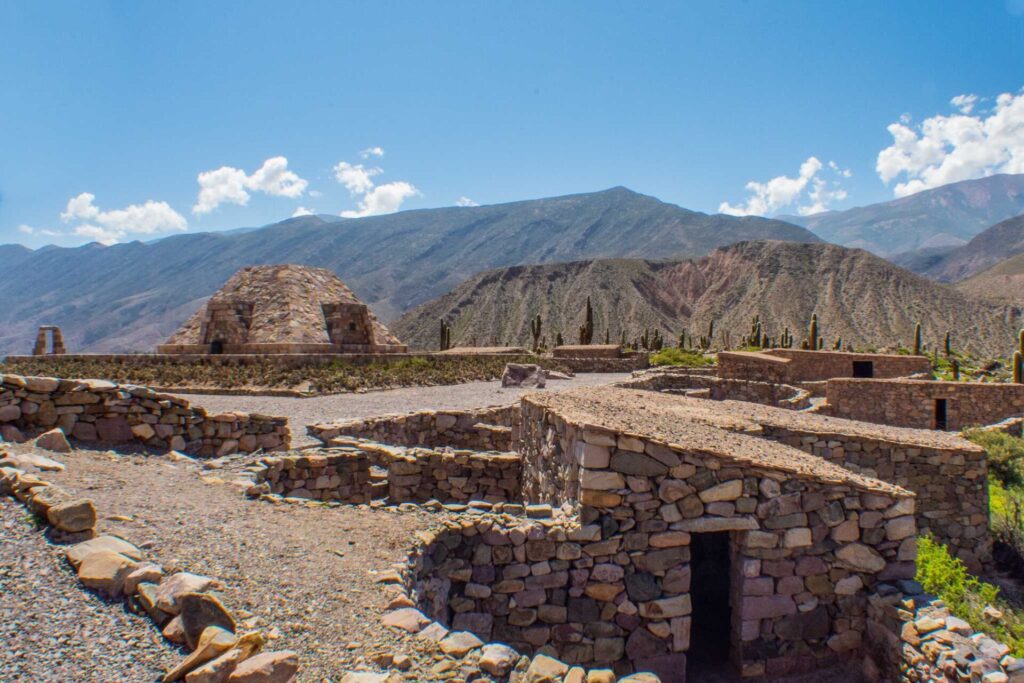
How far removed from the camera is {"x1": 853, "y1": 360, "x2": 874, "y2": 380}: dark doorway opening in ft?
73.0

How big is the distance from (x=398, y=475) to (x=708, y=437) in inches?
138

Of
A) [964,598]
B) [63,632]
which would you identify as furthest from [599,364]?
[63,632]

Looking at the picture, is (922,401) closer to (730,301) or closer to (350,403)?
(350,403)

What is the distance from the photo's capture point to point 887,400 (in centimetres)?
Answer: 1627

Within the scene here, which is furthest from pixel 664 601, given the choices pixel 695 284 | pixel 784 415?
pixel 695 284

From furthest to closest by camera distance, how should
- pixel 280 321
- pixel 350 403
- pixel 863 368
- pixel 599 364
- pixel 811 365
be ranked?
pixel 599 364 → pixel 811 365 → pixel 863 368 → pixel 280 321 → pixel 350 403

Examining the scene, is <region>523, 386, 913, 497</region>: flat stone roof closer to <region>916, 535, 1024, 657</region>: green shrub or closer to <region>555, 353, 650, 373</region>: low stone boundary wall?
<region>916, 535, 1024, 657</region>: green shrub

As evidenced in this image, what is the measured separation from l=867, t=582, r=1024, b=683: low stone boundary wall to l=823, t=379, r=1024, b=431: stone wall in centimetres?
1239

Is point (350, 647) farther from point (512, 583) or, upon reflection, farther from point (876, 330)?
point (876, 330)

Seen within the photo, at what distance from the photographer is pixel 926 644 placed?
4.16 meters

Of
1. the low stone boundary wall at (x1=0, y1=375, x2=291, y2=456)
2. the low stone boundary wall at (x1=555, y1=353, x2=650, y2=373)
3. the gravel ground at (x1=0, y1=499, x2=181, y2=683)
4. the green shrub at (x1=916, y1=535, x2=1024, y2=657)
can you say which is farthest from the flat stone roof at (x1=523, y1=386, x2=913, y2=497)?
the low stone boundary wall at (x1=555, y1=353, x2=650, y2=373)

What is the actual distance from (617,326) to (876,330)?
30603 mm

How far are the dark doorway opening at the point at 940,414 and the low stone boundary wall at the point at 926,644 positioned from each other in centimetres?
1333

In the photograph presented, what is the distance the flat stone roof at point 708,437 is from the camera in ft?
15.6
